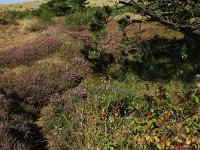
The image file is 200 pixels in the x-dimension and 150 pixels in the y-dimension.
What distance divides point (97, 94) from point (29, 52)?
236 inches

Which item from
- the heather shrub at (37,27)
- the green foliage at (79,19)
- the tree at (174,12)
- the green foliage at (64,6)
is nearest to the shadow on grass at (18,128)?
the tree at (174,12)

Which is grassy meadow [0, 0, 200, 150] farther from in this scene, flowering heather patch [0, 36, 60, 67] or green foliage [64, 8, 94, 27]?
green foliage [64, 8, 94, 27]

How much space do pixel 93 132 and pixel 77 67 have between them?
7280 millimetres

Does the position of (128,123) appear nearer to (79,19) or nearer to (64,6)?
(79,19)

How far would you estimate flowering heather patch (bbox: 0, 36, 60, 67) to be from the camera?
14.5 m

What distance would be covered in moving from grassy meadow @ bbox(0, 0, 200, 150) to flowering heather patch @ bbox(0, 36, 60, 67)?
0.13 feet

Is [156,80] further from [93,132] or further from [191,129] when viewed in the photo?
[191,129]

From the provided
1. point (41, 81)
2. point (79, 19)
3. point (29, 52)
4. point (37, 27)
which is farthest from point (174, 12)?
point (79, 19)

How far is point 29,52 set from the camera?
15.4 metres

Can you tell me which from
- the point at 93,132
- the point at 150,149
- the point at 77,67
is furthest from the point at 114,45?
the point at 150,149

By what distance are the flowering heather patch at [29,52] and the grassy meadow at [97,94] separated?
4cm

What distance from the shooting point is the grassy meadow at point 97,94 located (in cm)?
629

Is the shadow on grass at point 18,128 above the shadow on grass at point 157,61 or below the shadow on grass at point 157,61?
above

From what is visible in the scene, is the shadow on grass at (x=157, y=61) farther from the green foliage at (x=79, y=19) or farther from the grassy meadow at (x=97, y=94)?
the green foliage at (x=79, y=19)
